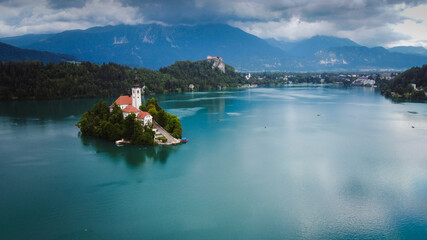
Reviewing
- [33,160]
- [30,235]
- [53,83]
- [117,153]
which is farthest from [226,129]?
[53,83]

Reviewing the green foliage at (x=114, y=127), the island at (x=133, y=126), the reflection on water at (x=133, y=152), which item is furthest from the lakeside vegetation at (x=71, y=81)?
the reflection on water at (x=133, y=152)

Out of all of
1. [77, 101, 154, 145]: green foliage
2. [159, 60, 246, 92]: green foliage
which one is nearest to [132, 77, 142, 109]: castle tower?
[77, 101, 154, 145]: green foliage

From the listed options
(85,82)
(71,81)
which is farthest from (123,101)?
(85,82)

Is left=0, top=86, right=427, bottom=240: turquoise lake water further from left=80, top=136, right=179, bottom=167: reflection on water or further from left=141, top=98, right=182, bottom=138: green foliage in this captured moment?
left=141, top=98, right=182, bottom=138: green foliage

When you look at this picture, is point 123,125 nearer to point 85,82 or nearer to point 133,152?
point 133,152

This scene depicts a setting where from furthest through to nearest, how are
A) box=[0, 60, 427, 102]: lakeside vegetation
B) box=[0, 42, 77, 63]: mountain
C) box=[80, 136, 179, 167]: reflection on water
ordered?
box=[0, 42, 77, 63]: mountain → box=[0, 60, 427, 102]: lakeside vegetation → box=[80, 136, 179, 167]: reflection on water

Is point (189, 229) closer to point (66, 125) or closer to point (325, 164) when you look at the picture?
point (325, 164)
